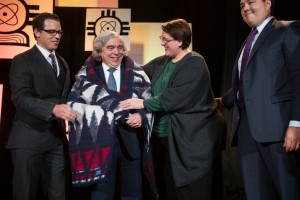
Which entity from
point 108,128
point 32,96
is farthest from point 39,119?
point 108,128

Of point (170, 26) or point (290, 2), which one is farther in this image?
point (290, 2)

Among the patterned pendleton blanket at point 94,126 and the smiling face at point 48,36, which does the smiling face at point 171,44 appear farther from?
the smiling face at point 48,36

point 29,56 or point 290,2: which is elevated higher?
point 290,2

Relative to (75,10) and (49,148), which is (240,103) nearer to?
(49,148)

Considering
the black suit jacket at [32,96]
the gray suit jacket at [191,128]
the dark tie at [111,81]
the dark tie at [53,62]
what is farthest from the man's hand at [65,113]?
the gray suit jacket at [191,128]

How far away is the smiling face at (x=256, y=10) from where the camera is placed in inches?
81.5

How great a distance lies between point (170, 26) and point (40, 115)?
1.06 meters

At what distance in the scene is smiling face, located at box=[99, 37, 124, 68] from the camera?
237cm

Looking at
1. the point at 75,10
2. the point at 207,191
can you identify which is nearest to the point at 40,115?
the point at 207,191

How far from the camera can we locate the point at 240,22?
3.75 m

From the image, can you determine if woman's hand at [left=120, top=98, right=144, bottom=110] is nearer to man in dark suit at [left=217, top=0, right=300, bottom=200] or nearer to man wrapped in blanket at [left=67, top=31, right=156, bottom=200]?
man wrapped in blanket at [left=67, top=31, right=156, bottom=200]

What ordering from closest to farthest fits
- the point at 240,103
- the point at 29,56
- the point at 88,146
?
the point at 240,103 → the point at 88,146 → the point at 29,56

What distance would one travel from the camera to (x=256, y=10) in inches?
81.6

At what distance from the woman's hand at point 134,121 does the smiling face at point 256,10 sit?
85cm
